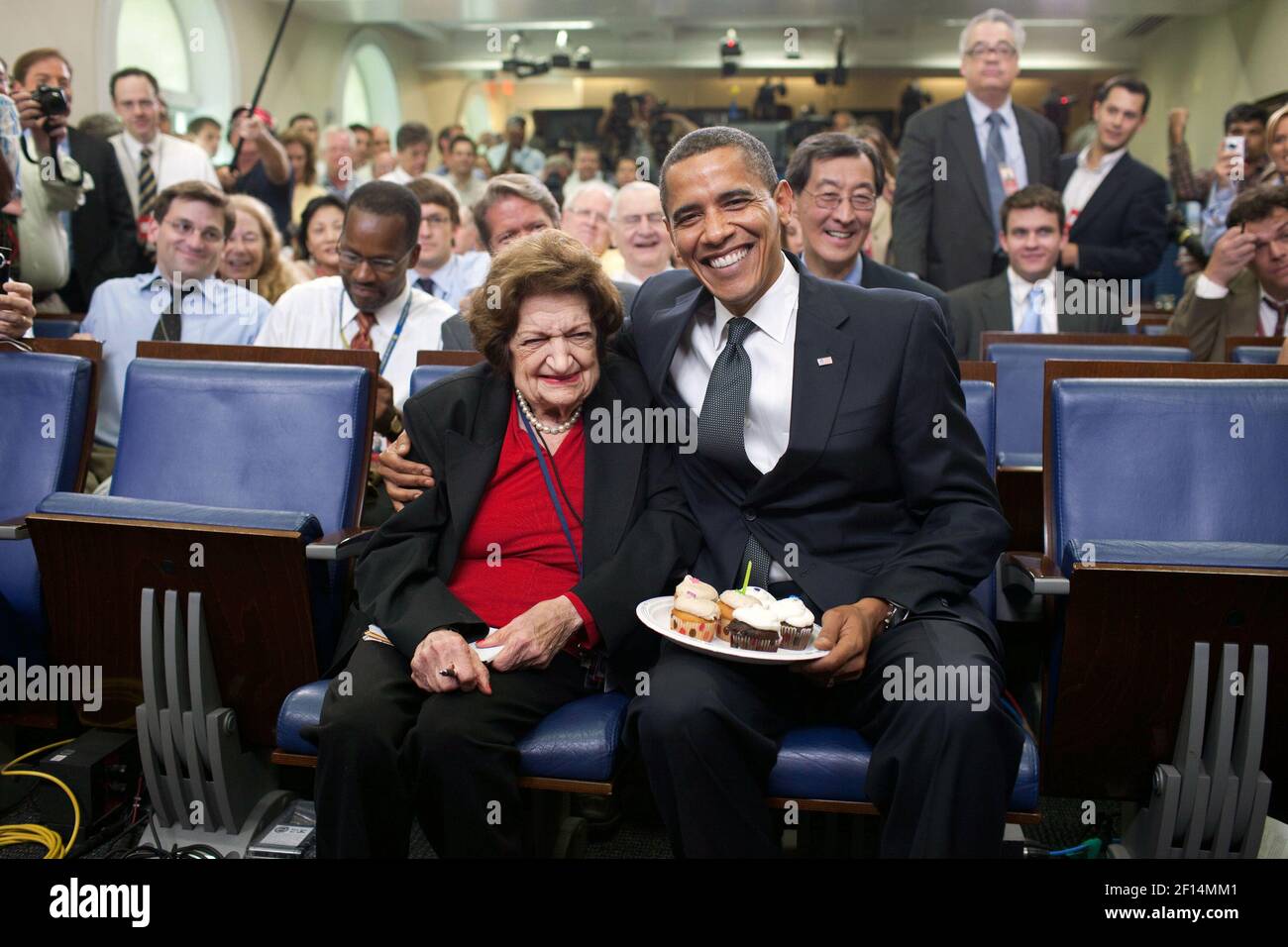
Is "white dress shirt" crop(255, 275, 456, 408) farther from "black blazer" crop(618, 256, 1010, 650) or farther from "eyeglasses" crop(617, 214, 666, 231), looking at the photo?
"black blazer" crop(618, 256, 1010, 650)

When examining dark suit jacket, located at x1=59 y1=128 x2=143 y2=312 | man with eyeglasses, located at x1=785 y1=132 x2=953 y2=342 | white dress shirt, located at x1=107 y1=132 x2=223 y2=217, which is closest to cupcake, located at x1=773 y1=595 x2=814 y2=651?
man with eyeglasses, located at x1=785 y1=132 x2=953 y2=342

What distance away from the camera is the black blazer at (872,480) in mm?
1938

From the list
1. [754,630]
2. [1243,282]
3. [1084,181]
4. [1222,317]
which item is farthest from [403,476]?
[1084,181]

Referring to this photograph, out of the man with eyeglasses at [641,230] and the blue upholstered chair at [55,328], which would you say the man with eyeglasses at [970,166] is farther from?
the blue upholstered chair at [55,328]

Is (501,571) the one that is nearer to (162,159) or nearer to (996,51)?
(996,51)

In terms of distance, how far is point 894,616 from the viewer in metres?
1.93

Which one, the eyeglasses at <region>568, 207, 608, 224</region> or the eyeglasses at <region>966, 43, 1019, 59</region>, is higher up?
the eyeglasses at <region>966, 43, 1019, 59</region>

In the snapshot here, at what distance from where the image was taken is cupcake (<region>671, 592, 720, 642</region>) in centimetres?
179

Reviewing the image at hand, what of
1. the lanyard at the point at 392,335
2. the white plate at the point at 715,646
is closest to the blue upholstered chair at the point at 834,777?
the white plate at the point at 715,646

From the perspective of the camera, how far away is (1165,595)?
1.73m

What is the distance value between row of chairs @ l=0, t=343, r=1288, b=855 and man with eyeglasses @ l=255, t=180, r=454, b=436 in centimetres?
56

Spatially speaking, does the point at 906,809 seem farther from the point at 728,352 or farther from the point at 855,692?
the point at 728,352
